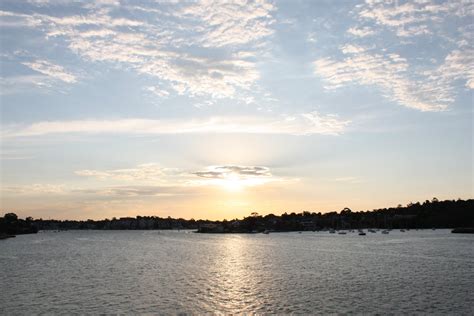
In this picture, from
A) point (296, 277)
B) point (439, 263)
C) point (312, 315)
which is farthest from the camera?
Result: point (439, 263)

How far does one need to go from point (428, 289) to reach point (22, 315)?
54.5m

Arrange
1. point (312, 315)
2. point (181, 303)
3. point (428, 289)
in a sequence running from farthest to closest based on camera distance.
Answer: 1. point (428, 289)
2. point (181, 303)
3. point (312, 315)

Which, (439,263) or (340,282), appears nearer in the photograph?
(340,282)

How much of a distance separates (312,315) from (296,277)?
109 feet

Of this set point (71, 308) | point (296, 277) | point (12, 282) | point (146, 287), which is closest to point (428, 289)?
point (296, 277)

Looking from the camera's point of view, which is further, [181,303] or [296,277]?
[296,277]

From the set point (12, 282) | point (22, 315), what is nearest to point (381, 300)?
point (22, 315)

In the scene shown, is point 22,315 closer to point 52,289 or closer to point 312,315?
point 52,289

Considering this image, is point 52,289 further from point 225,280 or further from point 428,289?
point 428,289

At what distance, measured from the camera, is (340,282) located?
71.6 metres


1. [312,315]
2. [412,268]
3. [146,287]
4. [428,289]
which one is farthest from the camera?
[412,268]

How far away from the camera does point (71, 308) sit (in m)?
51.3

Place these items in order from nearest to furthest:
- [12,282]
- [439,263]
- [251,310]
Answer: [251,310], [12,282], [439,263]

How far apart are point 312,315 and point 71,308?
1124 inches
